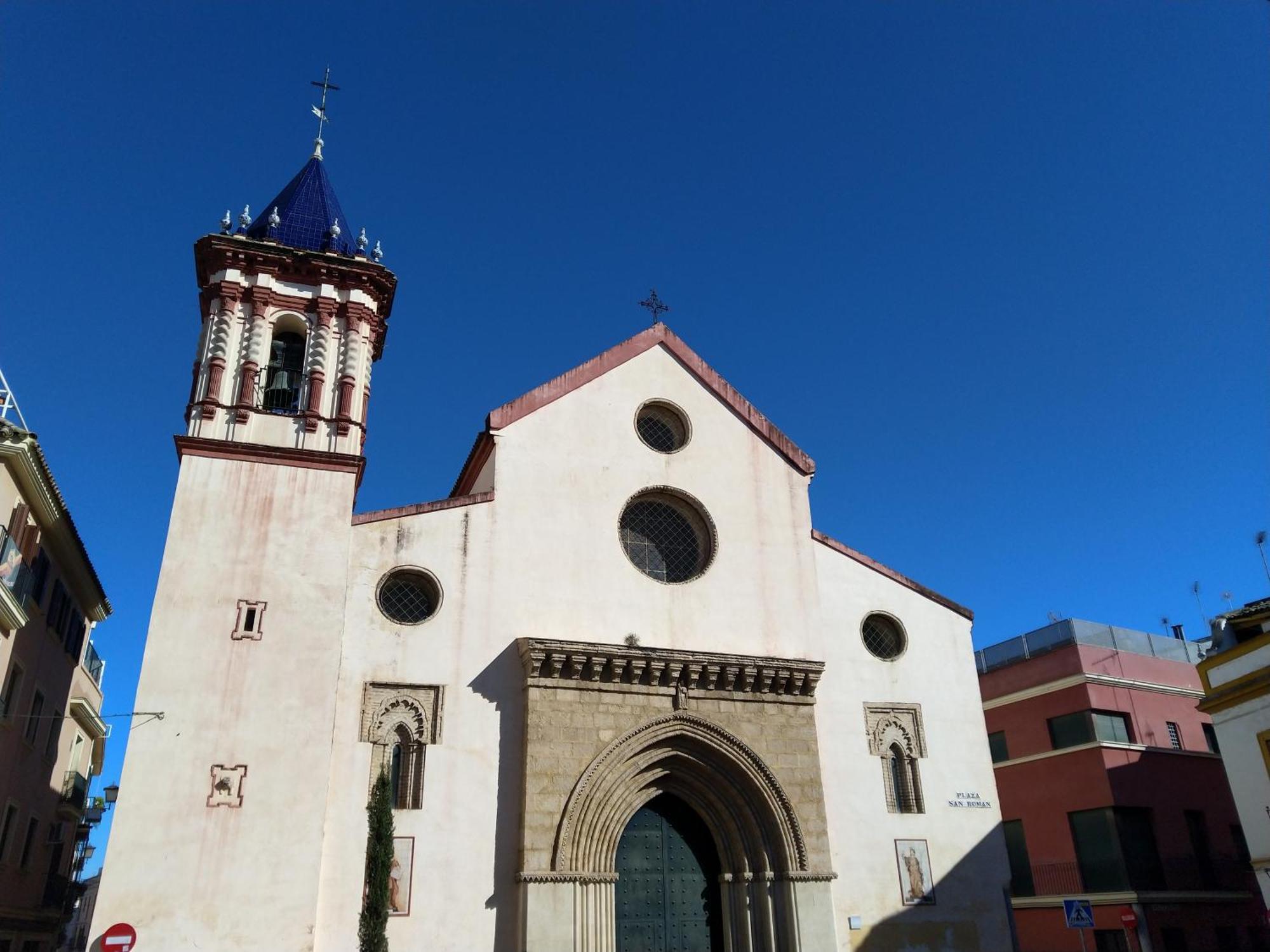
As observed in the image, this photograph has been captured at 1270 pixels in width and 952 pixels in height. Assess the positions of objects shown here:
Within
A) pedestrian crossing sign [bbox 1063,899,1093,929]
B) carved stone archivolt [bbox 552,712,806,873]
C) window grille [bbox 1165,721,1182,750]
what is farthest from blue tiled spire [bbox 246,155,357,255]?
window grille [bbox 1165,721,1182,750]

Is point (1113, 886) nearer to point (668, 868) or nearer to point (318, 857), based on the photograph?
point (668, 868)

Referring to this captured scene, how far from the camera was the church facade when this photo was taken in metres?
15.1

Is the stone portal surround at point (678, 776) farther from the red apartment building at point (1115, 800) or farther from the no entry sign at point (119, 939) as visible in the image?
the red apartment building at point (1115, 800)

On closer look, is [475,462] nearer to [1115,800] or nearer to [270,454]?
[270,454]

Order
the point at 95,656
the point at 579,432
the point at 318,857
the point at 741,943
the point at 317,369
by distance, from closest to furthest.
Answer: the point at 318,857 → the point at 741,943 → the point at 317,369 → the point at 579,432 → the point at 95,656

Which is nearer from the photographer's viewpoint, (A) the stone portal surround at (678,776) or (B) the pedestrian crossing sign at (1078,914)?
(B) the pedestrian crossing sign at (1078,914)

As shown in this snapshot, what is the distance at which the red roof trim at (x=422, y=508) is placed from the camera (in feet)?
57.4

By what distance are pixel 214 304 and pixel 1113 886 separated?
941 inches

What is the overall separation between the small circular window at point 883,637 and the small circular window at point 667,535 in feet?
12.3

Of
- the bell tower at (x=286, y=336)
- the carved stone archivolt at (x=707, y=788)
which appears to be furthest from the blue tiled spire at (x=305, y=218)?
the carved stone archivolt at (x=707, y=788)

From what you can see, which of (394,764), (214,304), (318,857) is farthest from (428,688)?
(214,304)

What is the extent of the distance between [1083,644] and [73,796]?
26639 mm

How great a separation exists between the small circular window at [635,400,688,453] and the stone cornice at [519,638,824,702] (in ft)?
15.5

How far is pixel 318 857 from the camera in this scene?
14.8m
